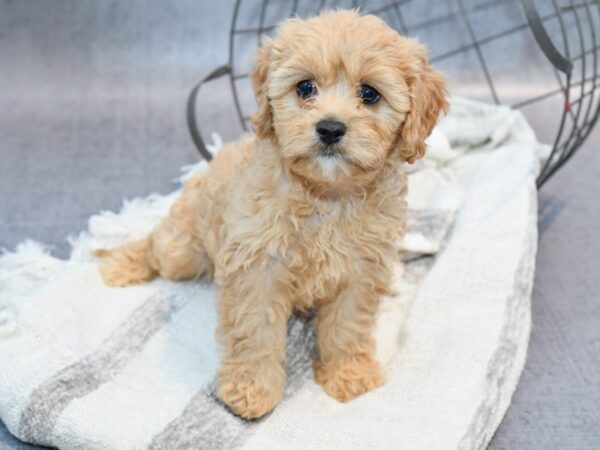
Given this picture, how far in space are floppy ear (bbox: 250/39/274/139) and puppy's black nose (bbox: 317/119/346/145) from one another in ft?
0.92

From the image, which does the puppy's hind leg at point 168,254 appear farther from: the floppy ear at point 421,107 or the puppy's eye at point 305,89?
the floppy ear at point 421,107

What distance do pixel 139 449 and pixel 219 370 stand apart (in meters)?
0.41

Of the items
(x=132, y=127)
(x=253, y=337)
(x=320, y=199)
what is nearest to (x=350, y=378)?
(x=253, y=337)

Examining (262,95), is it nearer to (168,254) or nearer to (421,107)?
(421,107)

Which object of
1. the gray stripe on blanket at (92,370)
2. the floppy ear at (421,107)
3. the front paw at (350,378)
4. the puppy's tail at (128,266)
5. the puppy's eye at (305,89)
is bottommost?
the front paw at (350,378)

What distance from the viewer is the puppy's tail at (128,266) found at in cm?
325

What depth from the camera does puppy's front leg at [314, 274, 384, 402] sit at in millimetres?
2707

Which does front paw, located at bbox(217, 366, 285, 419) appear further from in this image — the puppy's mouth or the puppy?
the puppy's mouth

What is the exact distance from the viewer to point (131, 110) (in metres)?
4.75

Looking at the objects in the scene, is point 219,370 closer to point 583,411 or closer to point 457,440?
point 457,440

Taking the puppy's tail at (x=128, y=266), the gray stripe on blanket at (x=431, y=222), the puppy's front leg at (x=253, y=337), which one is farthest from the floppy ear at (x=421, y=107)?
the puppy's tail at (x=128, y=266)

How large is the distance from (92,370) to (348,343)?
90 centimetres

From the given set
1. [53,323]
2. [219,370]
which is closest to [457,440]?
[219,370]

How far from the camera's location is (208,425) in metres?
2.60
